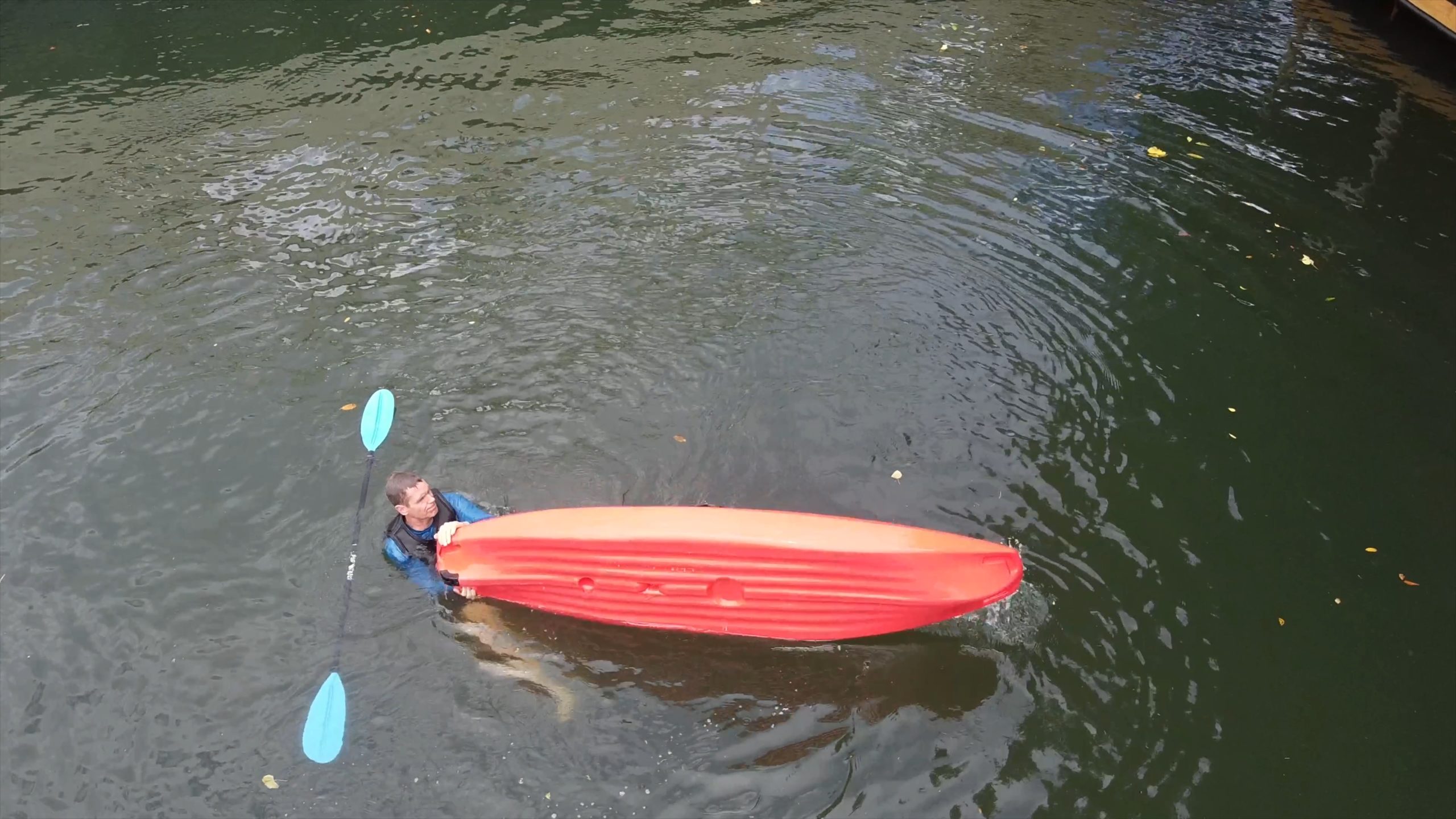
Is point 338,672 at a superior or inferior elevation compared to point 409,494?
inferior

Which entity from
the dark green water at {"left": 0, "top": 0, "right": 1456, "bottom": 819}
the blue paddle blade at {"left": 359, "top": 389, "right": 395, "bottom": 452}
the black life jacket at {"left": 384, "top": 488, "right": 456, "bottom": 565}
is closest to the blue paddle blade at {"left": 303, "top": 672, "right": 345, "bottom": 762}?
the dark green water at {"left": 0, "top": 0, "right": 1456, "bottom": 819}

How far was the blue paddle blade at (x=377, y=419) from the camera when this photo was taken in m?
6.21

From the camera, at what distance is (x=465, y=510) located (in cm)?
598

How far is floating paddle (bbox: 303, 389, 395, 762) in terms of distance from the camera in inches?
187

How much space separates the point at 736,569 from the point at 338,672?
7.78ft

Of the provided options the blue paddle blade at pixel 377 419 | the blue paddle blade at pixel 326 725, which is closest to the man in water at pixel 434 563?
the blue paddle blade at pixel 377 419

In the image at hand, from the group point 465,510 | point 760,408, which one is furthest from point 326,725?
point 760,408

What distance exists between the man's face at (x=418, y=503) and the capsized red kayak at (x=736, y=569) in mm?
268

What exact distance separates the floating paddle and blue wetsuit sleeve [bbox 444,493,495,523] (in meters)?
0.54

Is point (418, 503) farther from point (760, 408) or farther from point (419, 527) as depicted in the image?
point (760, 408)

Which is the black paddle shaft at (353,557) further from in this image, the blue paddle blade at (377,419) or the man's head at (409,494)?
the man's head at (409,494)

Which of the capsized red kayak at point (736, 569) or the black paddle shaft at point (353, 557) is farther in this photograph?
the black paddle shaft at point (353, 557)

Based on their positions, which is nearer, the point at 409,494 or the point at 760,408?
the point at 409,494

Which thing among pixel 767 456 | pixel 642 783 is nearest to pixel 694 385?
pixel 767 456
